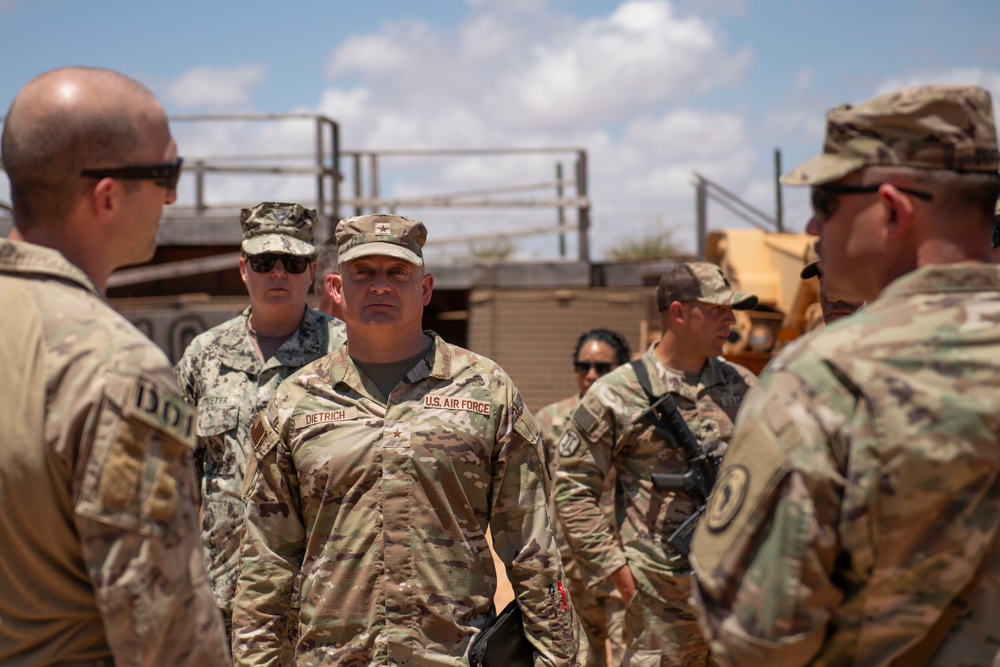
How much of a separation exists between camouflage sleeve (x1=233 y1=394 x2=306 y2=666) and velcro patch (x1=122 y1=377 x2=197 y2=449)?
55.8 inches

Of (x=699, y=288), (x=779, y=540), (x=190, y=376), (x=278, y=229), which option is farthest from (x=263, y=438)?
(x=699, y=288)

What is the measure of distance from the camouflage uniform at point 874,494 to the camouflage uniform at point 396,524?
1.44 meters

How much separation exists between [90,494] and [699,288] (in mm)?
3962

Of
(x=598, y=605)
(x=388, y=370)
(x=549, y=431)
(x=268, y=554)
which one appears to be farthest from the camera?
(x=549, y=431)

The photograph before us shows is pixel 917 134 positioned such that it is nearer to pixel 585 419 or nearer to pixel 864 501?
pixel 864 501

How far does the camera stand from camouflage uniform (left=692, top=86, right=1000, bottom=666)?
190 cm

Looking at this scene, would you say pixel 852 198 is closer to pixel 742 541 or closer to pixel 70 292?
pixel 742 541

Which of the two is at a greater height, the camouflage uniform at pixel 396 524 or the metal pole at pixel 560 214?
the metal pole at pixel 560 214

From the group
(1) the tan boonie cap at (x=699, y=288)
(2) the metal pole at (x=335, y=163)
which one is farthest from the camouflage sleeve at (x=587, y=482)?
(2) the metal pole at (x=335, y=163)

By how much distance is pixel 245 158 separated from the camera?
14352mm

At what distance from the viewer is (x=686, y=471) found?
5.16m

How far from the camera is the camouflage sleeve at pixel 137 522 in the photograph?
1.95m

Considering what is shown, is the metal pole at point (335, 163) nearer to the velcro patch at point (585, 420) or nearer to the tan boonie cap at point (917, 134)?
the velcro patch at point (585, 420)

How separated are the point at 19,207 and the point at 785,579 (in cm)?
169
